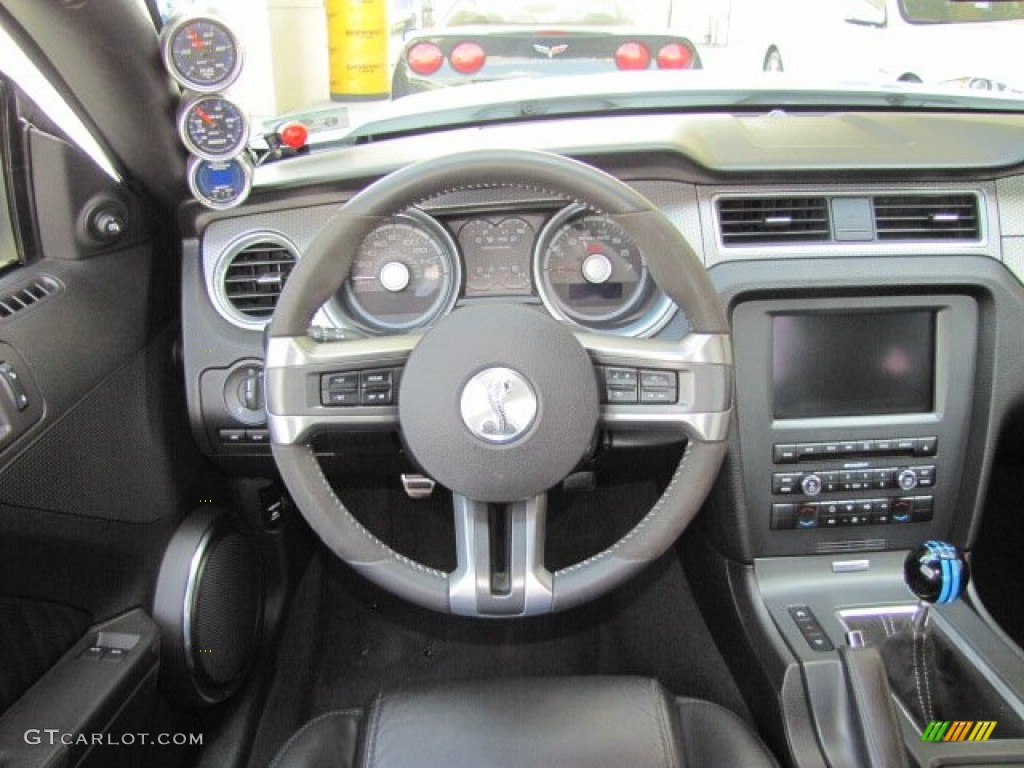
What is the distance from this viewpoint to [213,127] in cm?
163

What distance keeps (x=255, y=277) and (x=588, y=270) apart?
0.62 meters

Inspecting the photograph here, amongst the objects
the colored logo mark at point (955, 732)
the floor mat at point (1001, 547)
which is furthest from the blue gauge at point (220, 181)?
the floor mat at point (1001, 547)

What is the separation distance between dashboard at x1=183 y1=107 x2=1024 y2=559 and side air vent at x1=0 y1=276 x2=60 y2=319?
260 mm

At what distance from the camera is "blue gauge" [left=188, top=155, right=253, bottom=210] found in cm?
164

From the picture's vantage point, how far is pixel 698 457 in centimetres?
131

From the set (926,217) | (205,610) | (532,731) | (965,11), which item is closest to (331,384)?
(532,731)

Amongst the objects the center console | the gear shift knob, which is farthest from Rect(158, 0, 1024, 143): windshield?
the gear shift knob

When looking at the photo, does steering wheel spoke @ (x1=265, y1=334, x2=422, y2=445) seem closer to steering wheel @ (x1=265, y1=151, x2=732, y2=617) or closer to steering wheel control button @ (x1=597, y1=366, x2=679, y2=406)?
steering wheel @ (x1=265, y1=151, x2=732, y2=617)

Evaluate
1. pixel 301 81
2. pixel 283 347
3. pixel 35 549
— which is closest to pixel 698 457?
pixel 283 347

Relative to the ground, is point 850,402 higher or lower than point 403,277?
lower

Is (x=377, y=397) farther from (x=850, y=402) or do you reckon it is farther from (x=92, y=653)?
(x=850, y=402)

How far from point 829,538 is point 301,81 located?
5.56 metres

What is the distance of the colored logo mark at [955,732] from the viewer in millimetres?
1496

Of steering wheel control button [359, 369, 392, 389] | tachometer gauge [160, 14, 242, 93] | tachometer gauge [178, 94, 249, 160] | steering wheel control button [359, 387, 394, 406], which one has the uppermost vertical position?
tachometer gauge [160, 14, 242, 93]
